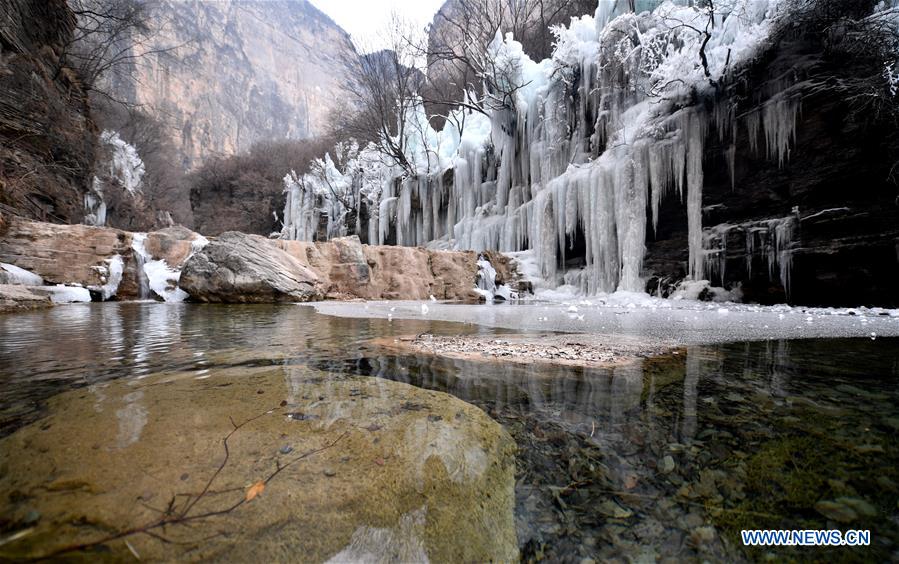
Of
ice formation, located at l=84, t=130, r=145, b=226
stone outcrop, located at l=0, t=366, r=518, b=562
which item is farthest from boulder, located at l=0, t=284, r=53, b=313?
ice formation, located at l=84, t=130, r=145, b=226

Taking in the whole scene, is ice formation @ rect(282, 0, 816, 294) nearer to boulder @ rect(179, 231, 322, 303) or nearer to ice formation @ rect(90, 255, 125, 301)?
boulder @ rect(179, 231, 322, 303)

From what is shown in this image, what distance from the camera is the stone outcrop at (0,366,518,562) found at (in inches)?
19.8

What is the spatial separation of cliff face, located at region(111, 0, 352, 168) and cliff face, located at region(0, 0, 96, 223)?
2043cm

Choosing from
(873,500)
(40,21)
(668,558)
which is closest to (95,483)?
(668,558)

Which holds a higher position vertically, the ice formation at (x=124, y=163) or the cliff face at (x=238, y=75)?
the cliff face at (x=238, y=75)

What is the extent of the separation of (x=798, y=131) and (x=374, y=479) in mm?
8147

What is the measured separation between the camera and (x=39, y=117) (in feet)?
23.8

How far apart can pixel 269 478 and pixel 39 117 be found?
37.0ft

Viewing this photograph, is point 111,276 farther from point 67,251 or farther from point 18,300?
point 18,300

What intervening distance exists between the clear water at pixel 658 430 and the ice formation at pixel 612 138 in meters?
5.68

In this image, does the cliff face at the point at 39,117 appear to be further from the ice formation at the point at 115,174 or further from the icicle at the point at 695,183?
the icicle at the point at 695,183

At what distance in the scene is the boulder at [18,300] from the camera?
399 centimetres

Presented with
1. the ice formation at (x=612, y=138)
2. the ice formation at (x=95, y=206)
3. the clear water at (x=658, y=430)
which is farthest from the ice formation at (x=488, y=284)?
the ice formation at (x=95, y=206)

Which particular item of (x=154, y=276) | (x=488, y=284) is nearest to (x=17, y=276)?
(x=154, y=276)
